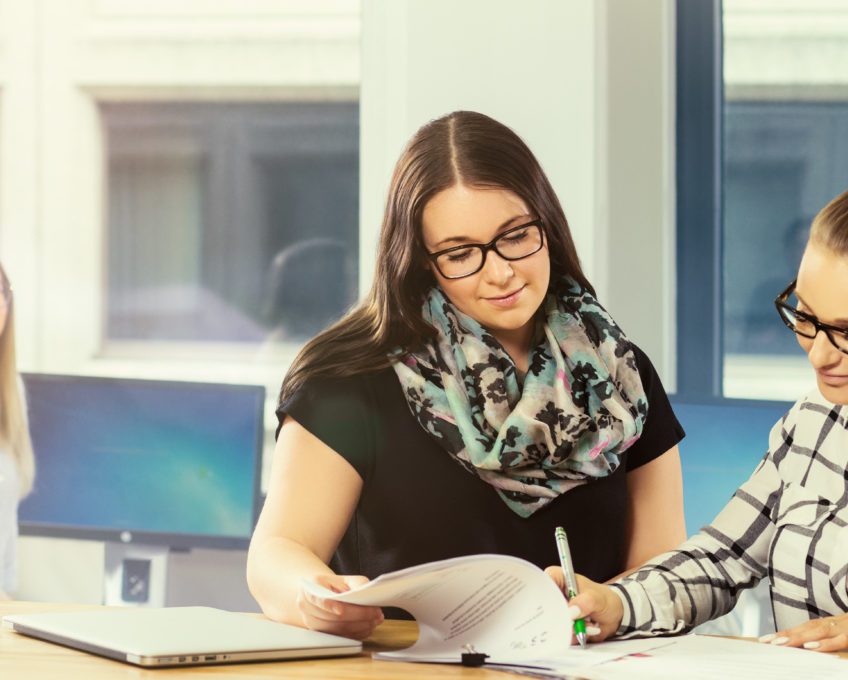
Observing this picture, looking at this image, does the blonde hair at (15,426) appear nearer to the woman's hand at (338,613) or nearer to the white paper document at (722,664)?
the woman's hand at (338,613)

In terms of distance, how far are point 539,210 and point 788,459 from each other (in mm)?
457

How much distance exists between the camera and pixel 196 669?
3.34 feet

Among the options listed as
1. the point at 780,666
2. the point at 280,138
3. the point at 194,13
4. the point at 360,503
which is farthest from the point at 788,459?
the point at 194,13

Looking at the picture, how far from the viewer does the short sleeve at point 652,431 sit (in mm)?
1618

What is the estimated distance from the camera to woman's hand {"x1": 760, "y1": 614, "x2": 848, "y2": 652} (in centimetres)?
113

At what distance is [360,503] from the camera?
5.07 feet

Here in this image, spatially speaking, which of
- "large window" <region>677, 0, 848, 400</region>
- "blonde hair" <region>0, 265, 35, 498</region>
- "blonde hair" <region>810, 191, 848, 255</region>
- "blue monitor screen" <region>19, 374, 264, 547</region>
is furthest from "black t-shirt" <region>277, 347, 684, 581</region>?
"large window" <region>677, 0, 848, 400</region>

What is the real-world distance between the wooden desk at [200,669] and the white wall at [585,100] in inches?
71.1

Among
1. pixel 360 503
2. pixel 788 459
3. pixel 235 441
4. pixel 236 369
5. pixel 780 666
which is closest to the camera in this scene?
pixel 780 666

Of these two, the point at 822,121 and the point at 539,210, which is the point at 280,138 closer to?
the point at 822,121

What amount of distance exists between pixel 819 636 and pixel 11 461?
205 centimetres

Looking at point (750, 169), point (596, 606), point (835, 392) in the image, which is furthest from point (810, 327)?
point (750, 169)

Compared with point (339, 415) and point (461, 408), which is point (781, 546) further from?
point (339, 415)

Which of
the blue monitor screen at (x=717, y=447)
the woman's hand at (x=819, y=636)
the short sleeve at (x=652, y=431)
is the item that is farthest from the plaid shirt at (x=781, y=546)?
the blue monitor screen at (x=717, y=447)
